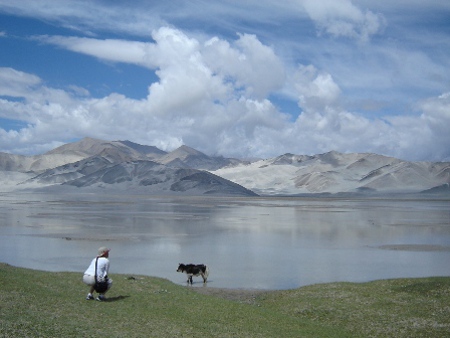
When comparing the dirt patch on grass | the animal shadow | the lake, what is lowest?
the dirt patch on grass

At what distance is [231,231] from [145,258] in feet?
56.9

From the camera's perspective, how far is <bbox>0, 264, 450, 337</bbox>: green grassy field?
11.9 metres

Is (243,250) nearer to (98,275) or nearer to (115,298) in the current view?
(115,298)

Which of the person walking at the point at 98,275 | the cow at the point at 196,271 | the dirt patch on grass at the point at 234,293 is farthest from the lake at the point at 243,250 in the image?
the person walking at the point at 98,275

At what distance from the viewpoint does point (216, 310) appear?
14.7m

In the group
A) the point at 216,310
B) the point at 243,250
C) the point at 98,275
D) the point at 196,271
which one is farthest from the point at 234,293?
the point at 243,250

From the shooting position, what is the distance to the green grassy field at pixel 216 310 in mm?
11891

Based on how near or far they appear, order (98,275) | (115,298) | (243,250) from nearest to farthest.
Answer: (98,275) < (115,298) < (243,250)

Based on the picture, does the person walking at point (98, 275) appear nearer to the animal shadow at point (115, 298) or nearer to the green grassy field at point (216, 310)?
the animal shadow at point (115, 298)

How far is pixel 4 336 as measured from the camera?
391 inches

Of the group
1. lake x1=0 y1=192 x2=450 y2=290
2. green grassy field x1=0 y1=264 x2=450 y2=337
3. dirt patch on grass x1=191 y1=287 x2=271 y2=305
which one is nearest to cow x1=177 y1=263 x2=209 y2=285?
lake x1=0 y1=192 x2=450 y2=290

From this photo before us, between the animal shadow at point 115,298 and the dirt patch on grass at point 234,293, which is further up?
the animal shadow at point 115,298

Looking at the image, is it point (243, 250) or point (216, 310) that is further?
point (243, 250)

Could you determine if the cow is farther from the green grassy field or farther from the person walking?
the person walking
